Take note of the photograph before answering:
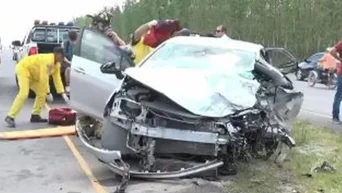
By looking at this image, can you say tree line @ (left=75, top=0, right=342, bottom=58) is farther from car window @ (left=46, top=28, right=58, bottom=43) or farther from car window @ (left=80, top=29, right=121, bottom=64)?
car window @ (left=80, top=29, right=121, bottom=64)

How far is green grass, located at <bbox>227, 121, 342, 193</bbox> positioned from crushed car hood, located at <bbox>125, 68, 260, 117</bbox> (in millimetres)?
876

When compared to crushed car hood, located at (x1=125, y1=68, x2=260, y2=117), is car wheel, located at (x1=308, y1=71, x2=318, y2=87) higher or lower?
lower

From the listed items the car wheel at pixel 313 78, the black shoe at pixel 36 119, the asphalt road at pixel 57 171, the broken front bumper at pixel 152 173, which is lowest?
the car wheel at pixel 313 78

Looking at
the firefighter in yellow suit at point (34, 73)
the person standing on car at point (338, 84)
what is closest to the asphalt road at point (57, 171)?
the firefighter in yellow suit at point (34, 73)

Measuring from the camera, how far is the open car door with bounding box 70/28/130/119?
911cm

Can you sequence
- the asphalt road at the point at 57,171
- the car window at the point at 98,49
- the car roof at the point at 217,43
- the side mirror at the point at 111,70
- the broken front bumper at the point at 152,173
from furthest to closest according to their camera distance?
1. the car window at the point at 98,49
2. the car roof at the point at 217,43
3. the side mirror at the point at 111,70
4. the broken front bumper at the point at 152,173
5. the asphalt road at the point at 57,171

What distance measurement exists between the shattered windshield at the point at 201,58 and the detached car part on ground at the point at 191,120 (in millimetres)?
38

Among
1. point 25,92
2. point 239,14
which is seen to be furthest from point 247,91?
point 239,14

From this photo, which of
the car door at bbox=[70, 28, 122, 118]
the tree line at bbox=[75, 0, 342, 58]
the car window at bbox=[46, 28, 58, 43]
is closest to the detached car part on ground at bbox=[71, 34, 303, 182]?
the car door at bbox=[70, 28, 122, 118]

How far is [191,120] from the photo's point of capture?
7266 millimetres

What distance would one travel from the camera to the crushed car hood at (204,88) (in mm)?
7281

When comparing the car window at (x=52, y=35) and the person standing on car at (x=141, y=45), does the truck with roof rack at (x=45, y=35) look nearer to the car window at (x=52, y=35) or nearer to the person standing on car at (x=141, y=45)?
the car window at (x=52, y=35)

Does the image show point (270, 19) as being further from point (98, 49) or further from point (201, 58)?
point (201, 58)

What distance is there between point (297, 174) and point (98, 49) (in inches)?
144
